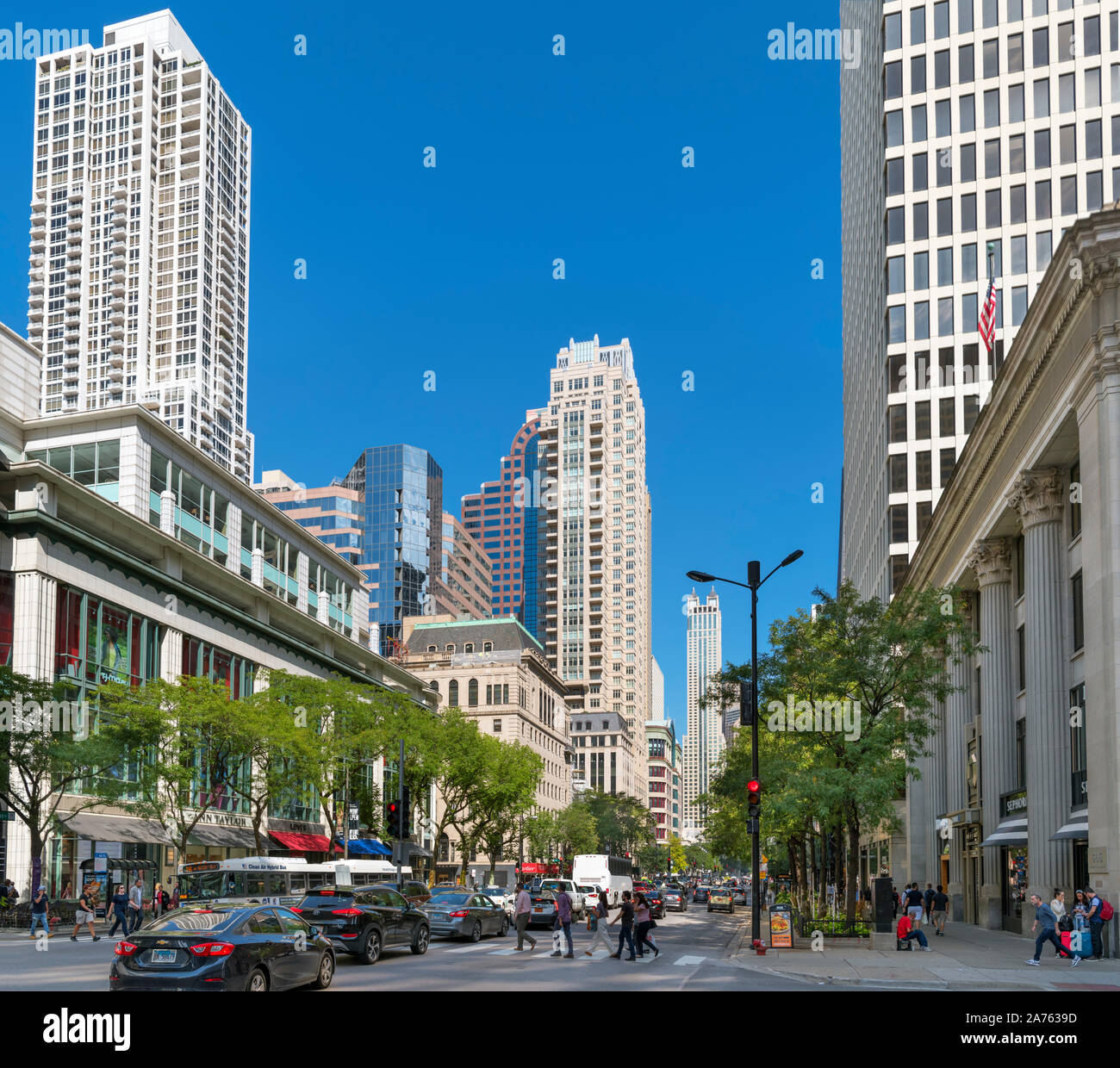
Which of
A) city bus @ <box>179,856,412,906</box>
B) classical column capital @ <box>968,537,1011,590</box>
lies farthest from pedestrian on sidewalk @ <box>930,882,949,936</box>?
city bus @ <box>179,856,412,906</box>

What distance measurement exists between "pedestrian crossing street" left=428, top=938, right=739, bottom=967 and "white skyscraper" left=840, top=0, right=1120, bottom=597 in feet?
156

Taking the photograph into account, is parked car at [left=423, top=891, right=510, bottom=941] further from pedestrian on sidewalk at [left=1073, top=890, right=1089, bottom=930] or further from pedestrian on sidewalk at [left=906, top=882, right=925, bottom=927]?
pedestrian on sidewalk at [left=1073, top=890, right=1089, bottom=930]

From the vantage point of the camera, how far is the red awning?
62094mm

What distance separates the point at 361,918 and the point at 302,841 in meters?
41.0

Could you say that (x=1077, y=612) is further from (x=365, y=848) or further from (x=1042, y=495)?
(x=365, y=848)

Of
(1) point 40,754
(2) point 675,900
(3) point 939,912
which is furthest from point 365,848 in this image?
(3) point 939,912

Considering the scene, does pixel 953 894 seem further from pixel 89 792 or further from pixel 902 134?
pixel 902 134

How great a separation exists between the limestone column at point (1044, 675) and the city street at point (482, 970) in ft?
34.3

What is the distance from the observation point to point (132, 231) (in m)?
166

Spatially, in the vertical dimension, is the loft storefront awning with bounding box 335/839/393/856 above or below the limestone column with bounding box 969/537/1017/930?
below

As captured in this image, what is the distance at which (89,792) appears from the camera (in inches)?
1753
